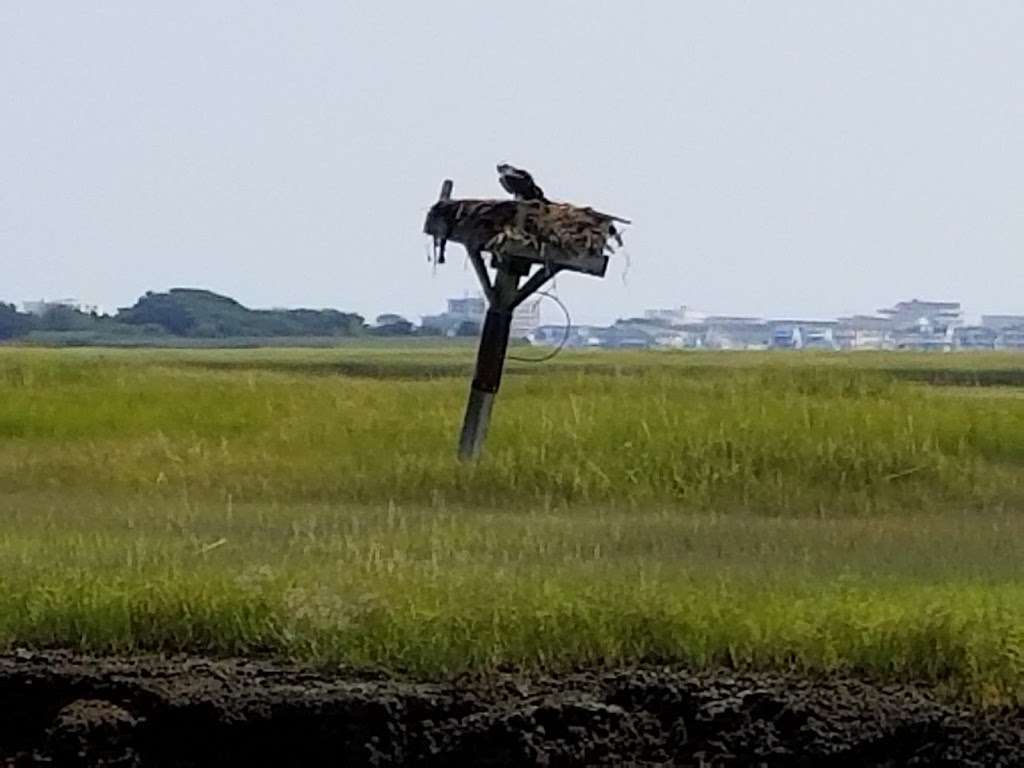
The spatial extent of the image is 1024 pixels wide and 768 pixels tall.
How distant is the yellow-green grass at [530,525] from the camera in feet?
27.7

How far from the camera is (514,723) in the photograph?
26.0ft

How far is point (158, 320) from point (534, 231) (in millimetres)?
40617

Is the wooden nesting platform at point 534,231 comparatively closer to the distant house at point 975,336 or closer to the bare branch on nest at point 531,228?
the bare branch on nest at point 531,228

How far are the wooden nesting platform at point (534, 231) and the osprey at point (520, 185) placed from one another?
0.19 metres

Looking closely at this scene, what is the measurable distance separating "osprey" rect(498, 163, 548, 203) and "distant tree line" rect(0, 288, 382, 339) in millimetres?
38422

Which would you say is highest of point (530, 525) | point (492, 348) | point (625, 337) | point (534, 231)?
point (534, 231)

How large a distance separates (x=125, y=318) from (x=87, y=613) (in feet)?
146

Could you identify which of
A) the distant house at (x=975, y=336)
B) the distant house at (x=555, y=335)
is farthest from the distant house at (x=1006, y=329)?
the distant house at (x=555, y=335)

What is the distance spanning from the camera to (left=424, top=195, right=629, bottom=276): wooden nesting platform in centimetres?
1278

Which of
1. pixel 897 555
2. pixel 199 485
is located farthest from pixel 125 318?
pixel 897 555

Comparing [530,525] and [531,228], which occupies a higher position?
[531,228]

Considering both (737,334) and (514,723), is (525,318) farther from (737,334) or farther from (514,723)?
(737,334)

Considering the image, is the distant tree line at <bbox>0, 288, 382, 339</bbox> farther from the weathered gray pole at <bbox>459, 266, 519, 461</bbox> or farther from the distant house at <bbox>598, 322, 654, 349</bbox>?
the weathered gray pole at <bbox>459, 266, 519, 461</bbox>

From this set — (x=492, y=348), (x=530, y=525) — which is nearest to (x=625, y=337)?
(x=492, y=348)
